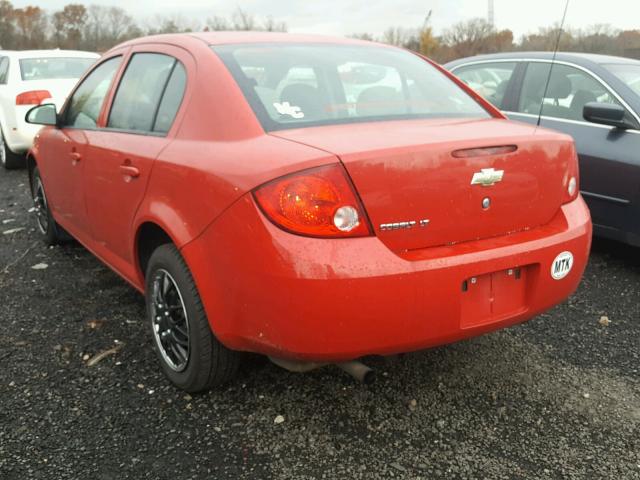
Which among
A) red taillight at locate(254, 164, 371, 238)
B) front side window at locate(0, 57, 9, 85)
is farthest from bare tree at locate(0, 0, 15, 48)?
red taillight at locate(254, 164, 371, 238)

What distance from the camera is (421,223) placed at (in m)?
2.17

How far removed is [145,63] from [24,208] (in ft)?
12.7

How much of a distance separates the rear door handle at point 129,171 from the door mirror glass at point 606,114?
3062 millimetres

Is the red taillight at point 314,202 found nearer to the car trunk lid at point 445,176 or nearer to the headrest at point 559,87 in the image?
the car trunk lid at point 445,176

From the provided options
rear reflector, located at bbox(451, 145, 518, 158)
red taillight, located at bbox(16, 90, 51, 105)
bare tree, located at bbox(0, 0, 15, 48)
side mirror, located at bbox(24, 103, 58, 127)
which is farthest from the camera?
bare tree, located at bbox(0, 0, 15, 48)

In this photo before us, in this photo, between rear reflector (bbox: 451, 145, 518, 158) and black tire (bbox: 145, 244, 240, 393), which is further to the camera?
black tire (bbox: 145, 244, 240, 393)

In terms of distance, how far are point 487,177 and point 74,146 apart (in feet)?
7.94

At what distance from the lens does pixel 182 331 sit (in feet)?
8.86

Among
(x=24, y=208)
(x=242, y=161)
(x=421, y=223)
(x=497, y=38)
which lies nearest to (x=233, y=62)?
(x=242, y=161)

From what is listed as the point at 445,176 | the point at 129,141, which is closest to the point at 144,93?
the point at 129,141

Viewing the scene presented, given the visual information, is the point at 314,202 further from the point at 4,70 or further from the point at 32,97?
the point at 4,70

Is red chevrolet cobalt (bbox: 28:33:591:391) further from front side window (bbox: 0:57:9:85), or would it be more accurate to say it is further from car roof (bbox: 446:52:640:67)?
front side window (bbox: 0:57:9:85)

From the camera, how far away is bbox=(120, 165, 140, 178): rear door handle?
2783 mm

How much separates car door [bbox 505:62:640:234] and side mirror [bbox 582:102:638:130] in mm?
52
